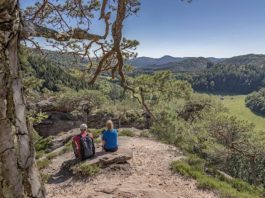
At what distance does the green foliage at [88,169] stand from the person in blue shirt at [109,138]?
1.40m

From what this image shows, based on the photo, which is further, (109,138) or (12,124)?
(109,138)

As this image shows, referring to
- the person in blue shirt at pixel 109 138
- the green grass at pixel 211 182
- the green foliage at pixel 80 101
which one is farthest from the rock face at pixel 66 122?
the green grass at pixel 211 182

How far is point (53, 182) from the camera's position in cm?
1191

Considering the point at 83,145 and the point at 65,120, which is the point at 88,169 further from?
the point at 65,120

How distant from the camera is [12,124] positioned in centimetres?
390

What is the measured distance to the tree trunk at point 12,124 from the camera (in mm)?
3834

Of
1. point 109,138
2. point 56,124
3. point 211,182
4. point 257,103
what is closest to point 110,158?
point 109,138

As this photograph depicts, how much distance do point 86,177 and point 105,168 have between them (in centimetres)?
77

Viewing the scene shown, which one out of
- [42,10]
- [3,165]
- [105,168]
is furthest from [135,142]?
[3,165]

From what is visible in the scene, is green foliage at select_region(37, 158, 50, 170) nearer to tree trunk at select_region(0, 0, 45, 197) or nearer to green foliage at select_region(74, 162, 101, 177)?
green foliage at select_region(74, 162, 101, 177)

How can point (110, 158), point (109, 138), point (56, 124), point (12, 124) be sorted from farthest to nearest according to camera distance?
point (56, 124)
point (109, 138)
point (110, 158)
point (12, 124)

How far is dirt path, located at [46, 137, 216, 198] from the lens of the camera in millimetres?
9758

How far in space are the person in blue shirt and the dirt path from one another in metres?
1.01

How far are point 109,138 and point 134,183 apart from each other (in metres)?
2.83
